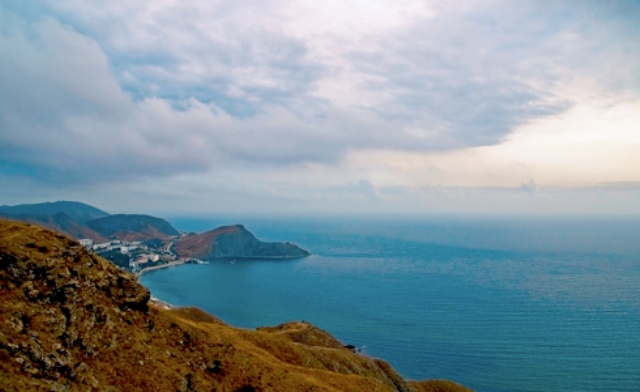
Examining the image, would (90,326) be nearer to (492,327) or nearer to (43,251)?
(43,251)

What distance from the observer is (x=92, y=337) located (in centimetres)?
3538

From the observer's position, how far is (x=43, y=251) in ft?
124

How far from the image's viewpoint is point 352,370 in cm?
7638

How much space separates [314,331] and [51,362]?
91219 millimetres

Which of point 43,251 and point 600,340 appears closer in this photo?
point 43,251

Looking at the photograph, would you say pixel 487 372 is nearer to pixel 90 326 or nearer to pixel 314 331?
pixel 314 331

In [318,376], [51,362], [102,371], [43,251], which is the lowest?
[318,376]

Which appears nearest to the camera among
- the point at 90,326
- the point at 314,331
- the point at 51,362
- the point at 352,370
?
the point at 51,362

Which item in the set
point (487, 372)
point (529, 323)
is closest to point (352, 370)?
point (487, 372)

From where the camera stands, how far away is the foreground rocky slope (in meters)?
29.5

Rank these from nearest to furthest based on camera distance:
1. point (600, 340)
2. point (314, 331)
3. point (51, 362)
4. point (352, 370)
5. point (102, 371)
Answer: point (51, 362), point (102, 371), point (352, 370), point (314, 331), point (600, 340)

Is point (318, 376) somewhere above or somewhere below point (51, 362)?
below

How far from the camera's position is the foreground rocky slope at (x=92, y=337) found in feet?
96.9

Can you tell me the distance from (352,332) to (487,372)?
6368cm
